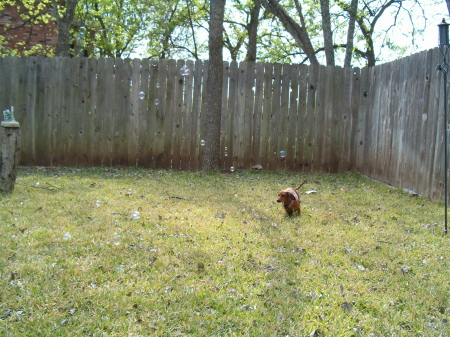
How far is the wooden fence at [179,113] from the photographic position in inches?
315

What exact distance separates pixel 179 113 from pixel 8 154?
3468 mm

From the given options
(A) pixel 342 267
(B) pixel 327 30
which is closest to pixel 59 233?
(A) pixel 342 267

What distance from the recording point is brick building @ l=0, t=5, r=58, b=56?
51.1ft

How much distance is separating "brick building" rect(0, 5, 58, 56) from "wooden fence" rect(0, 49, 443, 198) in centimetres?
867

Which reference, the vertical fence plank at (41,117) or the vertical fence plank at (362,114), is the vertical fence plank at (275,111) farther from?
the vertical fence plank at (41,117)

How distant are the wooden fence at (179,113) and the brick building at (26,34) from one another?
8.67 metres

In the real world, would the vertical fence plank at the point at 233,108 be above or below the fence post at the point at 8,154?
above

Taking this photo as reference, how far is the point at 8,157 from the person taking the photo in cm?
527

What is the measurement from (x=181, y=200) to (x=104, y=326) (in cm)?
313

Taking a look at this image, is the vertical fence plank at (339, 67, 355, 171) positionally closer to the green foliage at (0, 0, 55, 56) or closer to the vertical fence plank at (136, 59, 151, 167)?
the vertical fence plank at (136, 59, 151, 167)

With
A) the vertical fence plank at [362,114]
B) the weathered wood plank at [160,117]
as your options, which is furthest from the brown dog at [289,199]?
the weathered wood plank at [160,117]

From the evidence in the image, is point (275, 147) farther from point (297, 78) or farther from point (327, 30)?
point (327, 30)

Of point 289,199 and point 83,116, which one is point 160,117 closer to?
point 83,116

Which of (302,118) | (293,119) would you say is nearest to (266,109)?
(293,119)
